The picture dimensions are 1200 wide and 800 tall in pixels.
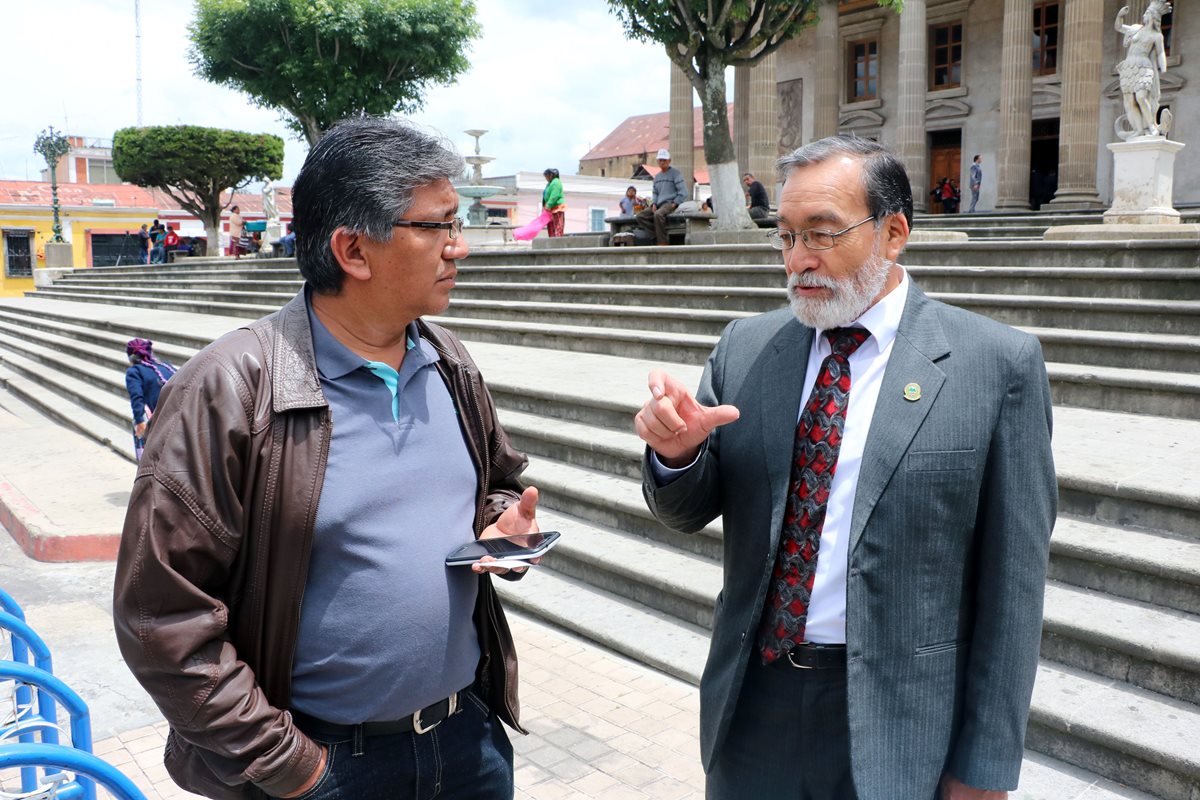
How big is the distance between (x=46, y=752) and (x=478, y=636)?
91 cm

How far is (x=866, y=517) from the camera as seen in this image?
76.7 inches

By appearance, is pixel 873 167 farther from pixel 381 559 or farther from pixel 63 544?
pixel 63 544

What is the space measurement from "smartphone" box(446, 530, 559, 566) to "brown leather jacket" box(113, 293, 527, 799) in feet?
1.05

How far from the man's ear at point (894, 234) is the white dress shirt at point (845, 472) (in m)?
0.11

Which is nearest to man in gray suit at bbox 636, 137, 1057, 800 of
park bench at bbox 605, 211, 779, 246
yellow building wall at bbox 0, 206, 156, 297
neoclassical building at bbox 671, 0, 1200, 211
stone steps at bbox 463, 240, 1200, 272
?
stone steps at bbox 463, 240, 1200, 272

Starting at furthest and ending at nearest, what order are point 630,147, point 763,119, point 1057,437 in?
point 630,147 → point 763,119 → point 1057,437

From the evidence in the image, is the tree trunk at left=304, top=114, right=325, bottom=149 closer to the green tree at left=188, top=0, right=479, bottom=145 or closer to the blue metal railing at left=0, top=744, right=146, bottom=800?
the green tree at left=188, top=0, right=479, bottom=145

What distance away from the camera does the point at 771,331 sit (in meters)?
2.30

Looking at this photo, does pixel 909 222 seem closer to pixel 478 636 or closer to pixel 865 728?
pixel 865 728

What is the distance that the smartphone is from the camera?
1.94m

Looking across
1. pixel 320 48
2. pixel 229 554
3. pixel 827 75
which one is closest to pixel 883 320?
pixel 229 554

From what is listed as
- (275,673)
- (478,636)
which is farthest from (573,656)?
(275,673)

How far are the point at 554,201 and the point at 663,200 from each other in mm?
4338

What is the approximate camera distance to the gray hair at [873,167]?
210cm
